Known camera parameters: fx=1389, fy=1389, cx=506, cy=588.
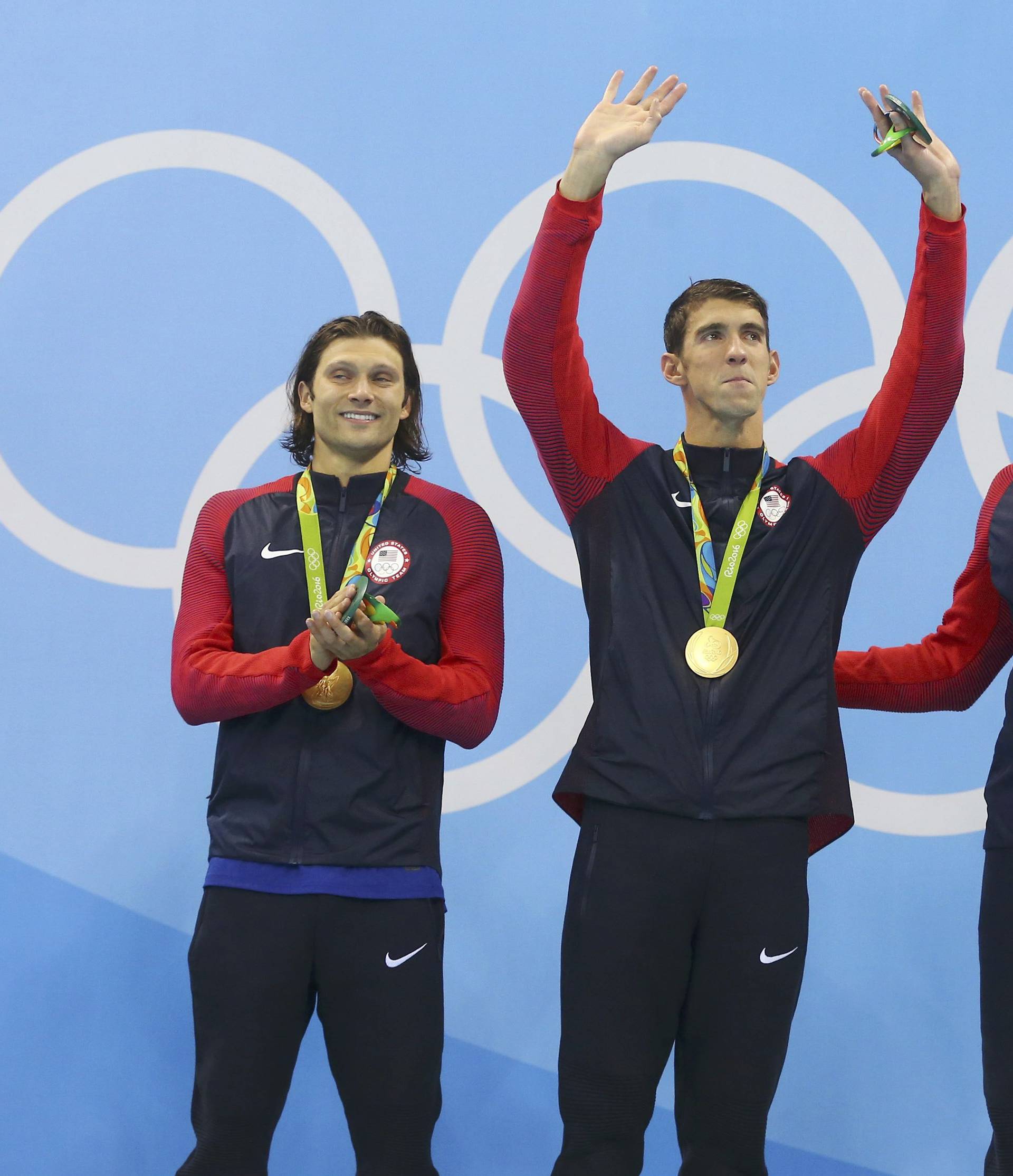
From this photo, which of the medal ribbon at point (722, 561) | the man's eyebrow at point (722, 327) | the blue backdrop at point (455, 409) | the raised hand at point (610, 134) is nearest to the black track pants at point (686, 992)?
the medal ribbon at point (722, 561)

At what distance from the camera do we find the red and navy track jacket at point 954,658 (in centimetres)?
267

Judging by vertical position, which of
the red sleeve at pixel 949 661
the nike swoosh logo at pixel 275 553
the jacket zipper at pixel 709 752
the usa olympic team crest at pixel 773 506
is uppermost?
the usa olympic team crest at pixel 773 506

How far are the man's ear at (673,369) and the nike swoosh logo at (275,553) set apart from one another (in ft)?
2.54

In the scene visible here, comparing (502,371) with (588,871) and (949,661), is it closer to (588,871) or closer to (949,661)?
(949,661)

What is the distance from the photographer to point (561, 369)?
2492mm

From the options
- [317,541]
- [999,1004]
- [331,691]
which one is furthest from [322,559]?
[999,1004]

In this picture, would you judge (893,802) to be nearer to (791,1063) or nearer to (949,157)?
(791,1063)

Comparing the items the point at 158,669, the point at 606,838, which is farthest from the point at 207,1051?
the point at 158,669

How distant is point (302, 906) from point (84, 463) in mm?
1724

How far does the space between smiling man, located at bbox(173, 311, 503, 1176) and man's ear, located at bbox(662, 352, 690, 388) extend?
489 mm

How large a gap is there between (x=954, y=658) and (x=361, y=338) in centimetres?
132

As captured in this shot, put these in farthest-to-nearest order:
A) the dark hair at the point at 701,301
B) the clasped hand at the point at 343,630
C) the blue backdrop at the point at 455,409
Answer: the blue backdrop at the point at 455,409, the dark hair at the point at 701,301, the clasped hand at the point at 343,630

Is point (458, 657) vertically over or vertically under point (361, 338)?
under

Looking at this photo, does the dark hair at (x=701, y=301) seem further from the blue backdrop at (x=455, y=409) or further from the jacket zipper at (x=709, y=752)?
the blue backdrop at (x=455, y=409)
